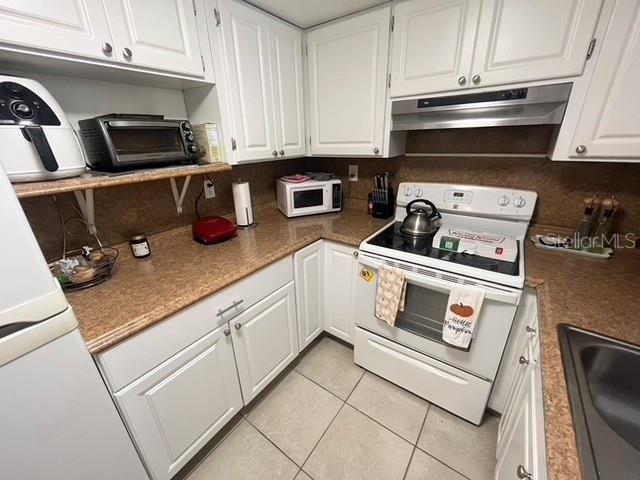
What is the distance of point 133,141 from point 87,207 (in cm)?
40

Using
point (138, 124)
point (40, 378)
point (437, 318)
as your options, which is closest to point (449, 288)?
point (437, 318)

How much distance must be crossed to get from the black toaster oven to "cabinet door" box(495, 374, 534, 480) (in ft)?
5.32

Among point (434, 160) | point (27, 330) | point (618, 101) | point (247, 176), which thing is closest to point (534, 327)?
point (618, 101)

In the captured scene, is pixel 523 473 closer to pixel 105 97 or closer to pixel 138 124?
pixel 138 124

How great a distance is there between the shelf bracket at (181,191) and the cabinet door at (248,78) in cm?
34

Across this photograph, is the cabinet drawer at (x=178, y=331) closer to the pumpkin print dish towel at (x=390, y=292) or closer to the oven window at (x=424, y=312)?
the pumpkin print dish towel at (x=390, y=292)

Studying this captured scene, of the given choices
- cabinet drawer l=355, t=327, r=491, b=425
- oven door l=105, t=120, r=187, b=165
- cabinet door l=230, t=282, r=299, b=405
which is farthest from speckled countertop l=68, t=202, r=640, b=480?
cabinet drawer l=355, t=327, r=491, b=425

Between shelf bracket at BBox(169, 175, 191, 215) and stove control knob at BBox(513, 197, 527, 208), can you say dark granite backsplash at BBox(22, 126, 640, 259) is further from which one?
stove control knob at BBox(513, 197, 527, 208)

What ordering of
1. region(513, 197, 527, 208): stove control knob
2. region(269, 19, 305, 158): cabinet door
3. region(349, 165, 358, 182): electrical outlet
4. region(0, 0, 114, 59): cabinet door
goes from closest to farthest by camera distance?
region(0, 0, 114, 59): cabinet door
region(513, 197, 527, 208): stove control knob
region(269, 19, 305, 158): cabinet door
region(349, 165, 358, 182): electrical outlet

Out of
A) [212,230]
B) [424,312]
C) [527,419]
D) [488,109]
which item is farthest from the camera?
[212,230]

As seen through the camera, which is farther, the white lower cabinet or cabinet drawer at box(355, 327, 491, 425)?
cabinet drawer at box(355, 327, 491, 425)

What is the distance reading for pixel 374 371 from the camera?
1.68m

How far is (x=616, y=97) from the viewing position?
1019 millimetres

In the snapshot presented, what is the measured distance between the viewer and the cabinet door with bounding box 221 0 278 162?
1.32 metres
